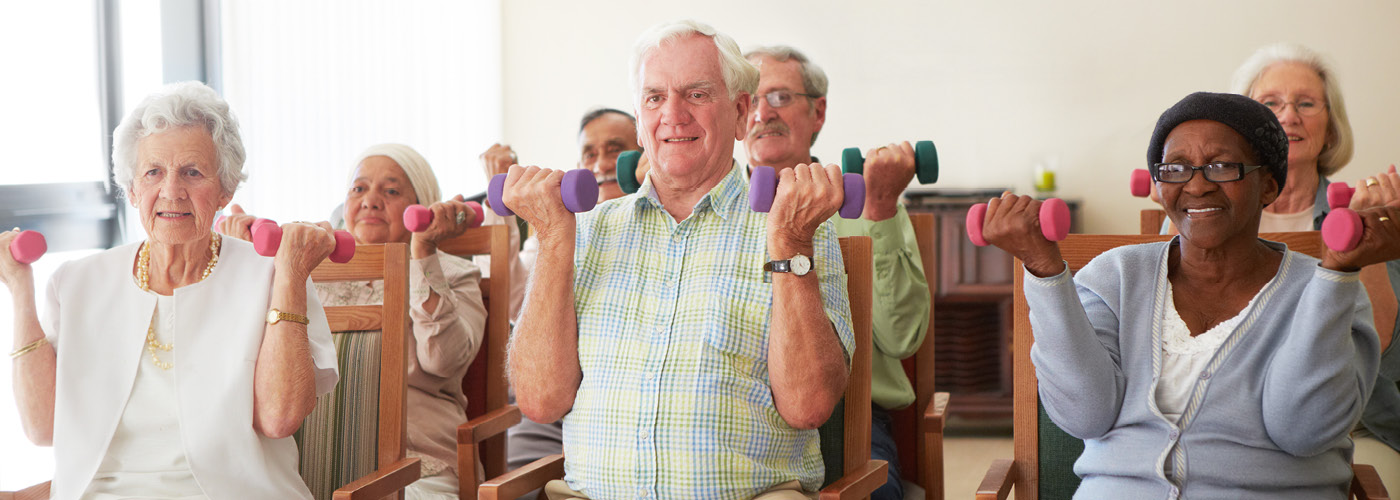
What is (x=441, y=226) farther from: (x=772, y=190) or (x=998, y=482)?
(x=998, y=482)

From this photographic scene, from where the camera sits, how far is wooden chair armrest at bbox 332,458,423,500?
1.75m

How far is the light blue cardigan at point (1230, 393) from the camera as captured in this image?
1437mm

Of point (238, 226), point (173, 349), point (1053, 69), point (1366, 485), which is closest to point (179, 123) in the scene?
point (173, 349)

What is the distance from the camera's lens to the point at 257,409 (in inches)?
70.0

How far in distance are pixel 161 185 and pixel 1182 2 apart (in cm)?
447

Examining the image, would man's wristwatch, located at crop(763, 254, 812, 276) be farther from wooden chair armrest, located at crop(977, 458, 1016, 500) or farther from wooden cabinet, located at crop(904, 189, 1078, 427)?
wooden cabinet, located at crop(904, 189, 1078, 427)

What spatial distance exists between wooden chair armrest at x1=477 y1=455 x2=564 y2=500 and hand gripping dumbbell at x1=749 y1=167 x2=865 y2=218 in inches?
23.9

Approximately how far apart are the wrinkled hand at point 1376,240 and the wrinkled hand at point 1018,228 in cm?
36

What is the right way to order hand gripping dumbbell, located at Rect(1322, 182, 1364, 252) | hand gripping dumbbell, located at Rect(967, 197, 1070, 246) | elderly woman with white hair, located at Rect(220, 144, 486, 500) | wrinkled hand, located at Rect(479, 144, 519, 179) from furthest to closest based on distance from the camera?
wrinkled hand, located at Rect(479, 144, 519, 179), elderly woman with white hair, located at Rect(220, 144, 486, 500), hand gripping dumbbell, located at Rect(967, 197, 1070, 246), hand gripping dumbbell, located at Rect(1322, 182, 1364, 252)

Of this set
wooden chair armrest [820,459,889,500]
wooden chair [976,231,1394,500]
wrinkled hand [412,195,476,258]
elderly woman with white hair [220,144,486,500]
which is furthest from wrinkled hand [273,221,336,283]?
wooden chair [976,231,1394,500]

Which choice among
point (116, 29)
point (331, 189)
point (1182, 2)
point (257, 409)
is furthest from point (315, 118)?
point (1182, 2)

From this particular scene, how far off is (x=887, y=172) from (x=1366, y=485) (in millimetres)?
1040

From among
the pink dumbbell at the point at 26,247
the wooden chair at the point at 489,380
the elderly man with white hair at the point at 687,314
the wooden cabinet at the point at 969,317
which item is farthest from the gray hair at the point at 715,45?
the wooden cabinet at the point at 969,317

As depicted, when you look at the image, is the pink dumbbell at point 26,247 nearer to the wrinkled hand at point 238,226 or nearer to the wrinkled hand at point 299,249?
the wrinkled hand at point 299,249
